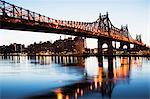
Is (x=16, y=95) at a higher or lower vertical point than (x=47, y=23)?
lower

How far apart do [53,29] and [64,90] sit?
19643mm

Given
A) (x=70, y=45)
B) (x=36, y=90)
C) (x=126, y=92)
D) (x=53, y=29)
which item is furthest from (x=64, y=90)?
(x=70, y=45)

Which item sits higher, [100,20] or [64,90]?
[100,20]

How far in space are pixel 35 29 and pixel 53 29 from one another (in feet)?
13.3

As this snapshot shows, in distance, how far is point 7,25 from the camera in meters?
31.1

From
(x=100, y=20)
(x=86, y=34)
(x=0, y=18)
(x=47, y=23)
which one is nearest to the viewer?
(x=0, y=18)

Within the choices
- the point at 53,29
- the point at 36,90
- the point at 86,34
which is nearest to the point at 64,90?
the point at 36,90

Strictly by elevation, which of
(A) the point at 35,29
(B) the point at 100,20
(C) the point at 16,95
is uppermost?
(B) the point at 100,20

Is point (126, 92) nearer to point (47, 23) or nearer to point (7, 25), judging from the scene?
point (7, 25)

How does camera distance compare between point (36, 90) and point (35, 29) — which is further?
point (35, 29)

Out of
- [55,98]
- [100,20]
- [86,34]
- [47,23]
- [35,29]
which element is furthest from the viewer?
[100,20]

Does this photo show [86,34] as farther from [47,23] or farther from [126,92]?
[126,92]

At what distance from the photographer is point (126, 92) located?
19578mm

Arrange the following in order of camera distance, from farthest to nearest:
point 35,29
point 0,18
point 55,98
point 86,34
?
point 86,34
point 35,29
point 0,18
point 55,98
